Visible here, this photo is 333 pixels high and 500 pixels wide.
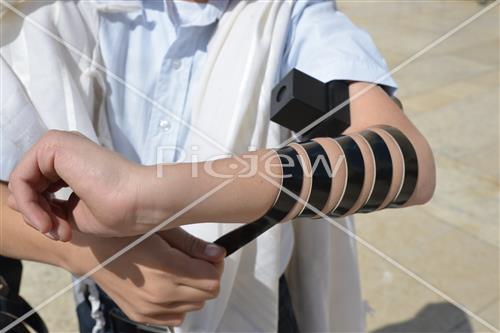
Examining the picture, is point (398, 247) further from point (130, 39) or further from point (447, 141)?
point (130, 39)

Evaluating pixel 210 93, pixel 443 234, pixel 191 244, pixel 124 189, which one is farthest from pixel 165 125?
pixel 443 234

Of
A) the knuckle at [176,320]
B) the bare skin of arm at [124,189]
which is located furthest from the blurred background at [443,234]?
the bare skin of arm at [124,189]

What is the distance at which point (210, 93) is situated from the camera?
2.59 feet

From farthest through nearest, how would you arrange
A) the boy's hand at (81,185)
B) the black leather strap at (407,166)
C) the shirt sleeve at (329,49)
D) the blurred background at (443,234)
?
the blurred background at (443,234) < the shirt sleeve at (329,49) < the black leather strap at (407,166) < the boy's hand at (81,185)

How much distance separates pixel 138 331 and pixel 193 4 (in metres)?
0.51

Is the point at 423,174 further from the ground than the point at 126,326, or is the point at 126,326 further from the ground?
the point at 423,174

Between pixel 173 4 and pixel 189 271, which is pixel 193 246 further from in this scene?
pixel 173 4

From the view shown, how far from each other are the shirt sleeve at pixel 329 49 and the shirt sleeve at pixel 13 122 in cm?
36

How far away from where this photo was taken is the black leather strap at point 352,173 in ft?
2.00

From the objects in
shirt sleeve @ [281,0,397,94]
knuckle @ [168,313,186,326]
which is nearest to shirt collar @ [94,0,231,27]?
shirt sleeve @ [281,0,397,94]

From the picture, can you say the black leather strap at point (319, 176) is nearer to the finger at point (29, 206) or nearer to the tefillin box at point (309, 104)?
the tefillin box at point (309, 104)

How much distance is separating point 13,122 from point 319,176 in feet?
1.32

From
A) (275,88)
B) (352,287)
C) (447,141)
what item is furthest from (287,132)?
(447,141)

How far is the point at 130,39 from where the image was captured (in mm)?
838
